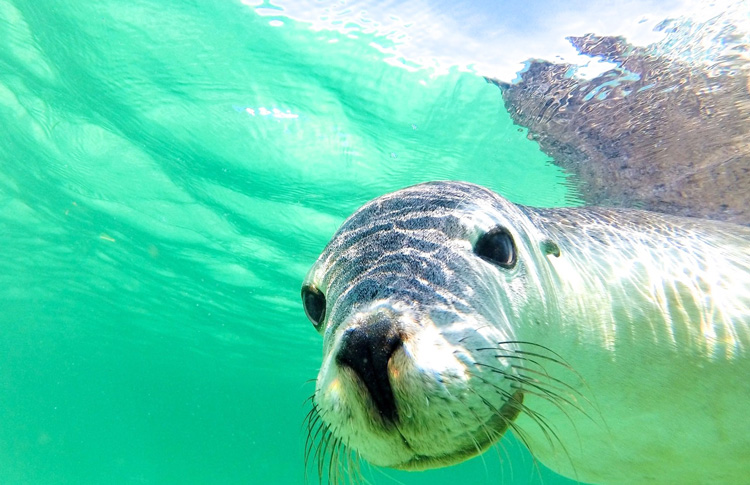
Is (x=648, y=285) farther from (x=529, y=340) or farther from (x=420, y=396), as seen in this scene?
(x=420, y=396)

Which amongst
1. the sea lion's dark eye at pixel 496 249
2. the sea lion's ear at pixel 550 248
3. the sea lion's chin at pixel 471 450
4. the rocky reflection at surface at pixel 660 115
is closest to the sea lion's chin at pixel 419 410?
the sea lion's chin at pixel 471 450

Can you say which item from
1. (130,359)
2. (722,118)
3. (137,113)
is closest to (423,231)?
(722,118)

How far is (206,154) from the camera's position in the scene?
9930mm

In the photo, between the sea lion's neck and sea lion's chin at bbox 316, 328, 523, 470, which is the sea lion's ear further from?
sea lion's chin at bbox 316, 328, 523, 470

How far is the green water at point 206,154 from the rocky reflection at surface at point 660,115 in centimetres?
98

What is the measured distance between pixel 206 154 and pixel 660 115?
7.90 m

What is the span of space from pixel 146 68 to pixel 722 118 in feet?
26.3

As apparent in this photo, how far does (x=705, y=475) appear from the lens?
9.29ft

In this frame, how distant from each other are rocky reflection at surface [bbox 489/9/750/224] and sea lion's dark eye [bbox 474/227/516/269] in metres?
4.04

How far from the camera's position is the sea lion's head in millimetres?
1534

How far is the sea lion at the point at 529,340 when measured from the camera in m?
1.58

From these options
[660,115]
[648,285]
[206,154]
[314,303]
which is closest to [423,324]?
[314,303]

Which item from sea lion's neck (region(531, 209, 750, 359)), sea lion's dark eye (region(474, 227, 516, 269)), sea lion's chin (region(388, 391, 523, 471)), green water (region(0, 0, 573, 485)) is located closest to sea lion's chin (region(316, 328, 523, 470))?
sea lion's chin (region(388, 391, 523, 471))

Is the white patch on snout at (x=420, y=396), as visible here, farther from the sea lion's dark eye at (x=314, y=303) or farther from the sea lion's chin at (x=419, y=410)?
the sea lion's dark eye at (x=314, y=303)
